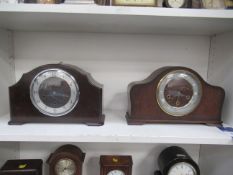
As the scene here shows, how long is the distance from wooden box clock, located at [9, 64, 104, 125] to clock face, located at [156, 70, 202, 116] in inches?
8.0

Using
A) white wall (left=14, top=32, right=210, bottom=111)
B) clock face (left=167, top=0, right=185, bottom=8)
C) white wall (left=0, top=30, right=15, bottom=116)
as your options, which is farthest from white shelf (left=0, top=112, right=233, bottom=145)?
clock face (left=167, top=0, right=185, bottom=8)

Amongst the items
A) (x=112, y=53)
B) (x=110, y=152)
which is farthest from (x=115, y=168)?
(x=112, y=53)

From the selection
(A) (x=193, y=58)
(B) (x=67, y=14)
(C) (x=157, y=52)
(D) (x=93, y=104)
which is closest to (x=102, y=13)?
(B) (x=67, y=14)

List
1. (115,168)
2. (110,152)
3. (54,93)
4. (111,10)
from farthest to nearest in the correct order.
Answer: (110,152) → (115,168) → (54,93) → (111,10)

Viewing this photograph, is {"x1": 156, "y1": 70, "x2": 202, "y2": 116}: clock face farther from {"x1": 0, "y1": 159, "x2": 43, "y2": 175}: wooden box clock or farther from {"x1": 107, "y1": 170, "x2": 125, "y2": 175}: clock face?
{"x1": 0, "y1": 159, "x2": 43, "y2": 175}: wooden box clock

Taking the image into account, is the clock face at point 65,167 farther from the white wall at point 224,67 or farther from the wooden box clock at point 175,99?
the white wall at point 224,67

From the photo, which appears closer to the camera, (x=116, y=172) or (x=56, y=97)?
(x=56, y=97)

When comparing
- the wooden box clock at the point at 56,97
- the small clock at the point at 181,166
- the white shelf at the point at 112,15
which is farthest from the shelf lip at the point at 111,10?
the small clock at the point at 181,166

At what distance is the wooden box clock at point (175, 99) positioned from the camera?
2.02 feet

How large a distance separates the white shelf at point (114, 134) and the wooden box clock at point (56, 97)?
28 millimetres

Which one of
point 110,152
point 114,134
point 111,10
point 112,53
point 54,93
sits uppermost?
point 111,10

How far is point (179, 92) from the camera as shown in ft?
2.05

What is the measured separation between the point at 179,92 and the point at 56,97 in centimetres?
39

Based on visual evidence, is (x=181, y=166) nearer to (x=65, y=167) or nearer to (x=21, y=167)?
(x=65, y=167)
